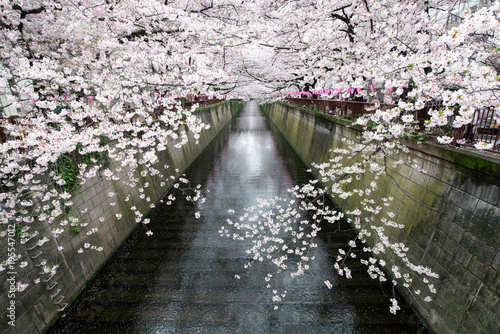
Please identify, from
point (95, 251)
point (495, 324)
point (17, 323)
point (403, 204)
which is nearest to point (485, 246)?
point (495, 324)

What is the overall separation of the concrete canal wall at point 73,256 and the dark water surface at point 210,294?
42 centimetres

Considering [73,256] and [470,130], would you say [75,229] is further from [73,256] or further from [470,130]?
[470,130]

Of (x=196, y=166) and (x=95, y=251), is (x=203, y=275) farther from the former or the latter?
(x=196, y=166)

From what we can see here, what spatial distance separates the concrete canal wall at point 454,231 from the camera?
165 inches

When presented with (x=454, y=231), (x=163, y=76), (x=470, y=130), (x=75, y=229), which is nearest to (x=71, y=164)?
(x=75, y=229)

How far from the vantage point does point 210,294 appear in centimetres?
655

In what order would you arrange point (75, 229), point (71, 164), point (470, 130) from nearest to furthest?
point (470, 130) → point (71, 164) → point (75, 229)

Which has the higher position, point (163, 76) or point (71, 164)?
point (163, 76)

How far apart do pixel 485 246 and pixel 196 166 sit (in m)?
16.9

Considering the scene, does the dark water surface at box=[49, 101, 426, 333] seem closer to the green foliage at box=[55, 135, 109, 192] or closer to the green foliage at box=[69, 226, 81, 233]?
the green foliage at box=[69, 226, 81, 233]

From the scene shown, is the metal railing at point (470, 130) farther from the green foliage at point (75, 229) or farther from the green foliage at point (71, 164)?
the green foliage at point (75, 229)

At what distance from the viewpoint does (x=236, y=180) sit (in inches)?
588

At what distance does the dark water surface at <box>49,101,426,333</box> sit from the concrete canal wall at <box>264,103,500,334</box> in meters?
1.33

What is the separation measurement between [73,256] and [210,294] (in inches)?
160
